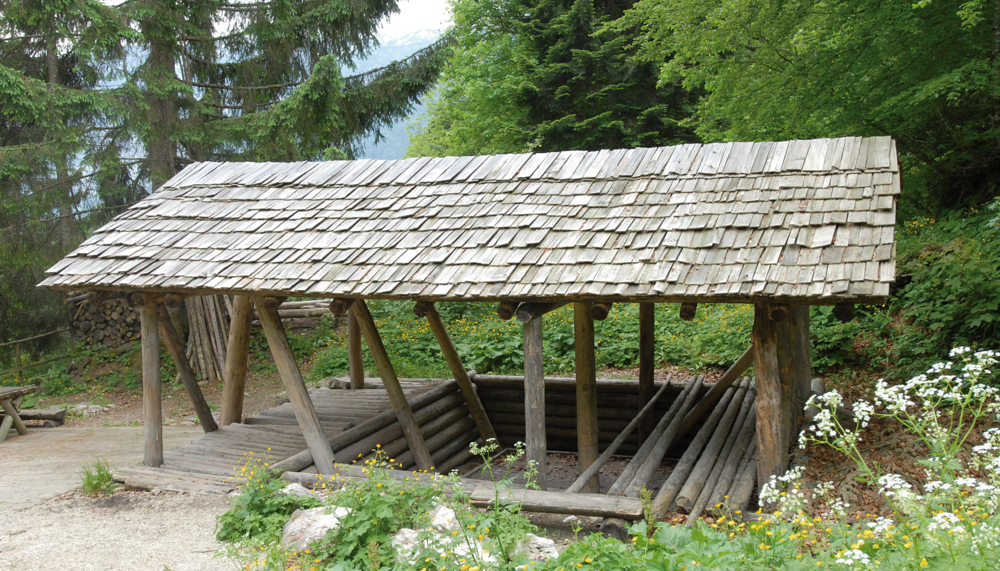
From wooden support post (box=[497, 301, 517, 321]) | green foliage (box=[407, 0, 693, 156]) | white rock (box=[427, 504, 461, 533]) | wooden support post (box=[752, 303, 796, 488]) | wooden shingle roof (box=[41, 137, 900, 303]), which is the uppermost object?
green foliage (box=[407, 0, 693, 156])

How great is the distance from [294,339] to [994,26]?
13.1m

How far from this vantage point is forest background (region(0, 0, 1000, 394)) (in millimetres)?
8664

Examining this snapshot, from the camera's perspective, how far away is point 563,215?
19.7 feet

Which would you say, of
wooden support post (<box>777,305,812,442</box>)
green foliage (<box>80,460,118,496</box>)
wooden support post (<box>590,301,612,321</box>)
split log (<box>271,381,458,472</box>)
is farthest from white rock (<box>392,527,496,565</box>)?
green foliage (<box>80,460,118,496</box>)

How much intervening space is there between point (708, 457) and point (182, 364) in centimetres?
573

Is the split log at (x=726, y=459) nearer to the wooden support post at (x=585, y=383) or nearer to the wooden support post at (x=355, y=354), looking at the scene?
the wooden support post at (x=585, y=383)

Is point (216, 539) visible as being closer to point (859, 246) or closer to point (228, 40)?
point (859, 246)

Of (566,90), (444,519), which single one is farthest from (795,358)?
(566,90)

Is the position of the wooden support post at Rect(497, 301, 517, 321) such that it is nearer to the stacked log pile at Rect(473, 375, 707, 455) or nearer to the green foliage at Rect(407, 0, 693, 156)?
the stacked log pile at Rect(473, 375, 707, 455)

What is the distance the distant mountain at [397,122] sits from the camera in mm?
15618

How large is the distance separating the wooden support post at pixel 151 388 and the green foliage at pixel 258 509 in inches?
85.4

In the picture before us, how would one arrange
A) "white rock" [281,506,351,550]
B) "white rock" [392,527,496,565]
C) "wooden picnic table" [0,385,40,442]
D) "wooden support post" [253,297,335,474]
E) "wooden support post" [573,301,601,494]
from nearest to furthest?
"white rock" [392,527,496,565] < "white rock" [281,506,351,550] < "wooden support post" [573,301,601,494] < "wooden support post" [253,297,335,474] < "wooden picnic table" [0,385,40,442]

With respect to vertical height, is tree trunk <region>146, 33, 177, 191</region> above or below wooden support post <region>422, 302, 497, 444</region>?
above

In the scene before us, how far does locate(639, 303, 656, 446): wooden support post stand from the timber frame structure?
0.03 m
